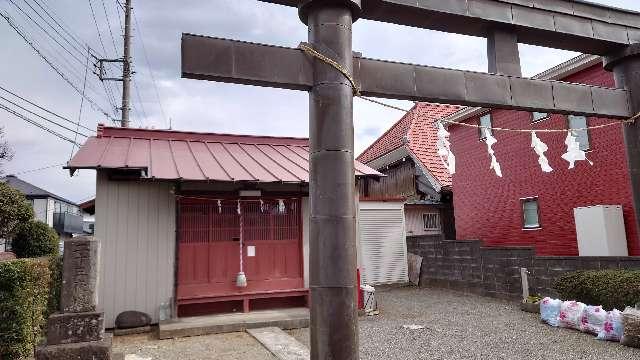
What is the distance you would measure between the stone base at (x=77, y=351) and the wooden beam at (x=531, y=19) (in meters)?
5.58

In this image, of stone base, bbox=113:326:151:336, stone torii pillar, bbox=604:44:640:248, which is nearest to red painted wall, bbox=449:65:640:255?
stone torii pillar, bbox=604:44:640:248

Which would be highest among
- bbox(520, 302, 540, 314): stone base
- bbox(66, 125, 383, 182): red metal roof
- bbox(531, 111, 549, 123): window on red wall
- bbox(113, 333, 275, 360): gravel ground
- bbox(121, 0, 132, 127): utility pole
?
bbox(121, 0, 132, 127): utility pole

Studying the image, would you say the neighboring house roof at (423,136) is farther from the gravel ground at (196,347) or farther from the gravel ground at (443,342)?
the gravel ground at (196,347)

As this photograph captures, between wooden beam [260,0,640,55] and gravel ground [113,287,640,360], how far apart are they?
4.99m

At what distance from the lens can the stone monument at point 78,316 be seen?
237 inches

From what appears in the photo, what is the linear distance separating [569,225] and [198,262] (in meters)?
12.4

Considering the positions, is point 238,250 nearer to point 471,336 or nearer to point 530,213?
point 471,336

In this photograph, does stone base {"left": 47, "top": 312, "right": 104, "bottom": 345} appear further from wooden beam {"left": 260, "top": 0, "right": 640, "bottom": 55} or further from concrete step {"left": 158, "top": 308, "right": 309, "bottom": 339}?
wooden beam {"left": 260, "top": 0, "right": 640, "bottom": 55}

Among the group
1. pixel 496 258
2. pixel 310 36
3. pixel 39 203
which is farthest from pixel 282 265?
pixel 39 203

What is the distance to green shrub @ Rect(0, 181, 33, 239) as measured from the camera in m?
10.9

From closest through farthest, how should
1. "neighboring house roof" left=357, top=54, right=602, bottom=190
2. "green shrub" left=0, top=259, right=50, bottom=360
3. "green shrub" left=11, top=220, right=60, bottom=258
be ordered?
"green shrub" left=0, top=259, right=50, bottom=360 → "green shrub" left=11, top=220, right=60, bottom=258 → "neighboring house roof" left=357, top=54, right=602, bottom=190

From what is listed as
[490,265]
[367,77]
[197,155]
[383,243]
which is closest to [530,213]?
[490,265]

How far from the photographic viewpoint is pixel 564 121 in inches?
591

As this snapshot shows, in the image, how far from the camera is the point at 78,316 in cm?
620
